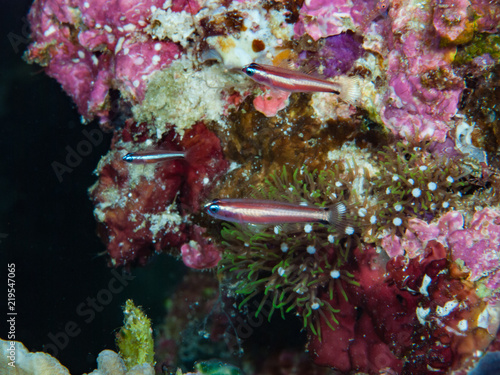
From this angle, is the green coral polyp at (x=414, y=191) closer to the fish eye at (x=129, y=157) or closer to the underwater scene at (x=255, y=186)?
the underwater scene at (x=255, y=186)

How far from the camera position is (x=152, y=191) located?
4.38m

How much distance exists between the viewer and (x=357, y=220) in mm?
3131

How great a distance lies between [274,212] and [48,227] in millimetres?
4573

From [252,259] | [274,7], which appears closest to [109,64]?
[274,7]

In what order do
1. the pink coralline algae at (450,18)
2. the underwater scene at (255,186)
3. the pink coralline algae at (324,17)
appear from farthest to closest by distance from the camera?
the pink coralline algae at (324,17) < the underwater scene at (255,186) < the pink coralline algae at (450,18)

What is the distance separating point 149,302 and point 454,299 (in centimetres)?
452

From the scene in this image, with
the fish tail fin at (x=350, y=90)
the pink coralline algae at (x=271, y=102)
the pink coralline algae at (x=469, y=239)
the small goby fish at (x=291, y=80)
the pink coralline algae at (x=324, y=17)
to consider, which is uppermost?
the pink coralline algae at (x=324, y=17)

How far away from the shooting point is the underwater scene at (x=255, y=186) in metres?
2.87

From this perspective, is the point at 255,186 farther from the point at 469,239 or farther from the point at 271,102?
the point at 469,239

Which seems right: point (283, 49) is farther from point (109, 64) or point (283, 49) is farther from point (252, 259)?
point (109, 64)

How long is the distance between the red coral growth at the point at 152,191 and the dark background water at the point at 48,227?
92 cm

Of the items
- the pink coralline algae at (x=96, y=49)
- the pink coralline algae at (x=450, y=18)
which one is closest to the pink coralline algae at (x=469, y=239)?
the pink coralline algae at (x=450, y=18)

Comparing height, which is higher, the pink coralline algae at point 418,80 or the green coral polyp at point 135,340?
the pink coralline algae at point 418,80

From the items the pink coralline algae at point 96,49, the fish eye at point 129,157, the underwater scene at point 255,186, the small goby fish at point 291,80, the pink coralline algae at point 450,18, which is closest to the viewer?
the pink coralline algae at point 450,18
